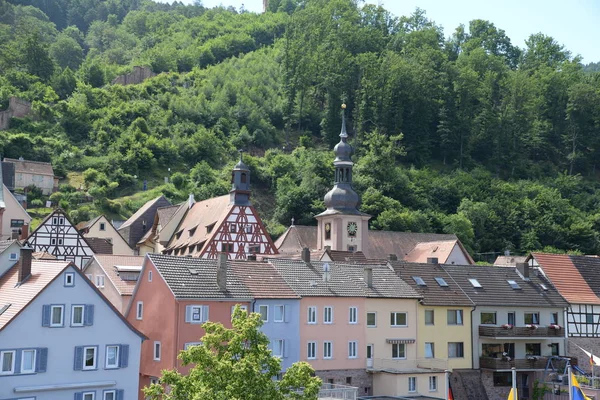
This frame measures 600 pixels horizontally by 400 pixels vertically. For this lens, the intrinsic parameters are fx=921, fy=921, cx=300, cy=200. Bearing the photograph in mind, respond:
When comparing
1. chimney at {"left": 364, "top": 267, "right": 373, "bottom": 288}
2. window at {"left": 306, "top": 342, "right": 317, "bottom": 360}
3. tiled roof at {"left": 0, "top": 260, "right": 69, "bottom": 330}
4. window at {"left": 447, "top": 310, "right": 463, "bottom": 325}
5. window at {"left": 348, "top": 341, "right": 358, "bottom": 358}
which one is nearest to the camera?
tiled roof at {"left": 0, "top": 260, "right": 69, "bottom": 330}

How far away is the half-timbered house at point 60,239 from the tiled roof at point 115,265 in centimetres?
1508

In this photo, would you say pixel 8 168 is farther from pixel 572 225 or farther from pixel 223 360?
pixel 223 360

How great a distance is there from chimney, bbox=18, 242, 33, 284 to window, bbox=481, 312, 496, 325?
2505 cm

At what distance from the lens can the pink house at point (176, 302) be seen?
39594 mm

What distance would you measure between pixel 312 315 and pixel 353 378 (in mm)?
3639

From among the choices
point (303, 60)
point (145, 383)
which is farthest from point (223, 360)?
point (303, 60)

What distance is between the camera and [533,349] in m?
51.4

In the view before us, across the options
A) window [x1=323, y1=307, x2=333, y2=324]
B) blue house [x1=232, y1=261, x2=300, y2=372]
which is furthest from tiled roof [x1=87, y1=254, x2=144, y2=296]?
window [x1=323, y1=307, x2=333, y2=324]

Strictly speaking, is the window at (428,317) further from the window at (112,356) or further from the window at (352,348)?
the window at (112,356)

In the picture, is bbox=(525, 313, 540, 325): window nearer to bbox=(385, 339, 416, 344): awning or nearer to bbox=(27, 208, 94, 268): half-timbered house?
bbox=(385, 339, 416, 344): awning

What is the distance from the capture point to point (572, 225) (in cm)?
9156

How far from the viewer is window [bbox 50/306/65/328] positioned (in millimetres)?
34981

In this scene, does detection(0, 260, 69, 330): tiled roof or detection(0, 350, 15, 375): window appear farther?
detection(0, 260, 69, 330): tiled roof

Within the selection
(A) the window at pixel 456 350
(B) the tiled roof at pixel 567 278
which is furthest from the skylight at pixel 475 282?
(B) the tiled roof at pixel 567 278
